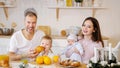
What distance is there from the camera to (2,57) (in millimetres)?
2133

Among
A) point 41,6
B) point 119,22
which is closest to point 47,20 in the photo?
point 41,6

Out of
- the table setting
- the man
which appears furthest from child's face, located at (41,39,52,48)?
the table setting

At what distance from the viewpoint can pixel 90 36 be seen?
291 centimetres

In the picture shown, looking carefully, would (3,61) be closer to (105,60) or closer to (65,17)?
(105,60)

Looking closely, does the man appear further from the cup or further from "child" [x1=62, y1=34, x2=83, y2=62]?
the cup

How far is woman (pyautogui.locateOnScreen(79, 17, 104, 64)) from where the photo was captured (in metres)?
2.84

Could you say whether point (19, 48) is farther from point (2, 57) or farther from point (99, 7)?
point (99, 7)

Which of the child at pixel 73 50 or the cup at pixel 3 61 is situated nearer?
the cup at pixel 3 61

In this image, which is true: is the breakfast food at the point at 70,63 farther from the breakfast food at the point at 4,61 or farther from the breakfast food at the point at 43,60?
the breakfast food at the point at 4,61

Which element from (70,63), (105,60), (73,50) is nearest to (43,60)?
(70,63)

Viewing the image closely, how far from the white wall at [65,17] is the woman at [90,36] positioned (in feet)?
4.88

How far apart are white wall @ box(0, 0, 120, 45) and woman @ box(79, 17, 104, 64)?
1489mm

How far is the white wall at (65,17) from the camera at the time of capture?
4.37 metres

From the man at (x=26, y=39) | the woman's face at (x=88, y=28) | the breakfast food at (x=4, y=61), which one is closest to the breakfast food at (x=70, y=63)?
the breakfast food at (x=4, y=61)
